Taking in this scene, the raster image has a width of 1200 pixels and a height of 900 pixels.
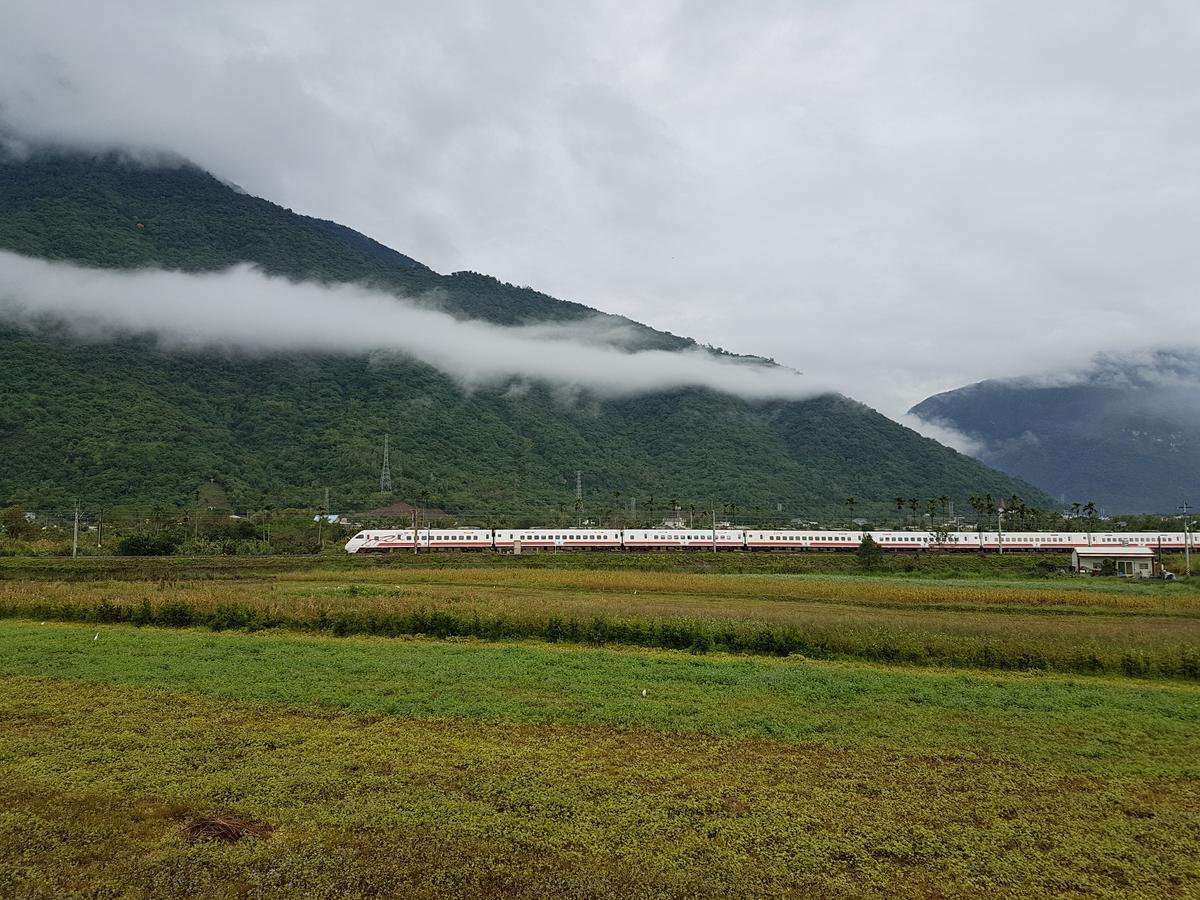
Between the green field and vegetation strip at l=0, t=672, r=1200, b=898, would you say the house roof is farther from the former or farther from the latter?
vegetation strip at l=0, t=672, r=1200, b=898

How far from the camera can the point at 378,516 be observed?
336 feet

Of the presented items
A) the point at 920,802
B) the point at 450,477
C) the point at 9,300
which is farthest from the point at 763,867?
the point at 9,300

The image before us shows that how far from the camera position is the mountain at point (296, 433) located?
109875 millimetres

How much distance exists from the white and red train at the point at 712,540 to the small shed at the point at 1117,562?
8.94m

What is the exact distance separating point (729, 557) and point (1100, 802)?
55677mm

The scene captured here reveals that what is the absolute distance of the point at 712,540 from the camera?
253 ft

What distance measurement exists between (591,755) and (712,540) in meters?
66.8

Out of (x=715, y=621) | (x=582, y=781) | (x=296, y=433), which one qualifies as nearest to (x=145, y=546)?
(x=715, y=621)

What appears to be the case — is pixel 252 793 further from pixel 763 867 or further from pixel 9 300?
pixel 9 300

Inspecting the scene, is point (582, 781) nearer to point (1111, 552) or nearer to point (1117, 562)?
point (1117, 562)

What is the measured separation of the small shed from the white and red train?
29.3 feet

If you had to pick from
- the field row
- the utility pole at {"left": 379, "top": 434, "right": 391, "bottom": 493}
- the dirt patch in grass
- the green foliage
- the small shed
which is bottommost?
the small shed

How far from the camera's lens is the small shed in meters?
57.5

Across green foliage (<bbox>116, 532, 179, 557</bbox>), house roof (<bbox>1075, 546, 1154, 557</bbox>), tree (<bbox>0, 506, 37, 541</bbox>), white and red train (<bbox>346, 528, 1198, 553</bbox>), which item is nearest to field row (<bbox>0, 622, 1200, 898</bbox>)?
green foliage (<bbox>116, 532, 179, 557</bbox>)
